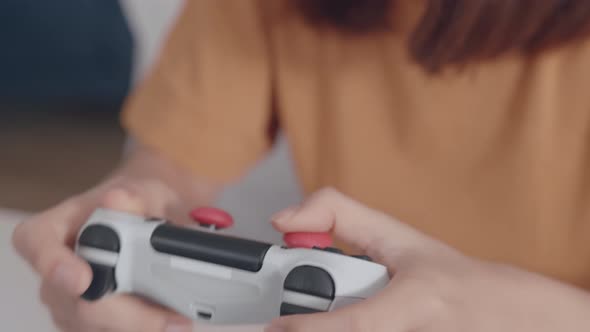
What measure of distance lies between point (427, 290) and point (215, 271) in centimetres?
8

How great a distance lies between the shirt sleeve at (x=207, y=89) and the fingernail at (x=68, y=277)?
0.57 ft

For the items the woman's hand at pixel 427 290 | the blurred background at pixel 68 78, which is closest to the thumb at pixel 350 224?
the woman's hand at pixel 427 290

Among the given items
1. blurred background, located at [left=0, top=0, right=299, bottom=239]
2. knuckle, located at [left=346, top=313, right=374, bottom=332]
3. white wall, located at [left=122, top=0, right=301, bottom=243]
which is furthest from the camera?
blurred background, located at [left=0, top=0, right=299, bottom=239]

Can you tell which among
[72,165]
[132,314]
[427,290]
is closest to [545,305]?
[427,290]

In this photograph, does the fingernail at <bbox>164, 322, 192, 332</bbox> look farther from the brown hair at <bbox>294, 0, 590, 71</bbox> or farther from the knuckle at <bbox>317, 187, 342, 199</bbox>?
the brown hair at <bbox>294, 0, 590, 71</bbox>

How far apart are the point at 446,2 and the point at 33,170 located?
51 cm

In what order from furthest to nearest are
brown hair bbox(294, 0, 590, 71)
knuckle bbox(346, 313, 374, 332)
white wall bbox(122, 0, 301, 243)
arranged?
white wall bbox(122, 0, 301, 243), brown hair bbox(294, 0, 590, 71), knuckle bbox(346, 313, 374, 332)

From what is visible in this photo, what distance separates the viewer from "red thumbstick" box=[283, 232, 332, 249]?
0.79 feet

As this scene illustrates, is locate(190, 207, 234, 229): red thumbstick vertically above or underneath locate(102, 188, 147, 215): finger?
underneath

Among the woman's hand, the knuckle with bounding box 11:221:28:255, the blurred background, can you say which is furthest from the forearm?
the blurred background

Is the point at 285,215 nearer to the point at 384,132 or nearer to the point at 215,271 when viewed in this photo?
the point at 215,271

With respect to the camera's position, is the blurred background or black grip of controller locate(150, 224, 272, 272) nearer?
black grip of controller locate(150, 224, 272, 272)

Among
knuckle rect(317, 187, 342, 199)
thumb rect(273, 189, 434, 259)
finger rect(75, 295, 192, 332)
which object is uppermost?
knuckle rect(317, 187, 342, 199)

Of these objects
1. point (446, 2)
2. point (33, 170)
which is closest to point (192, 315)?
point (446, 2)
